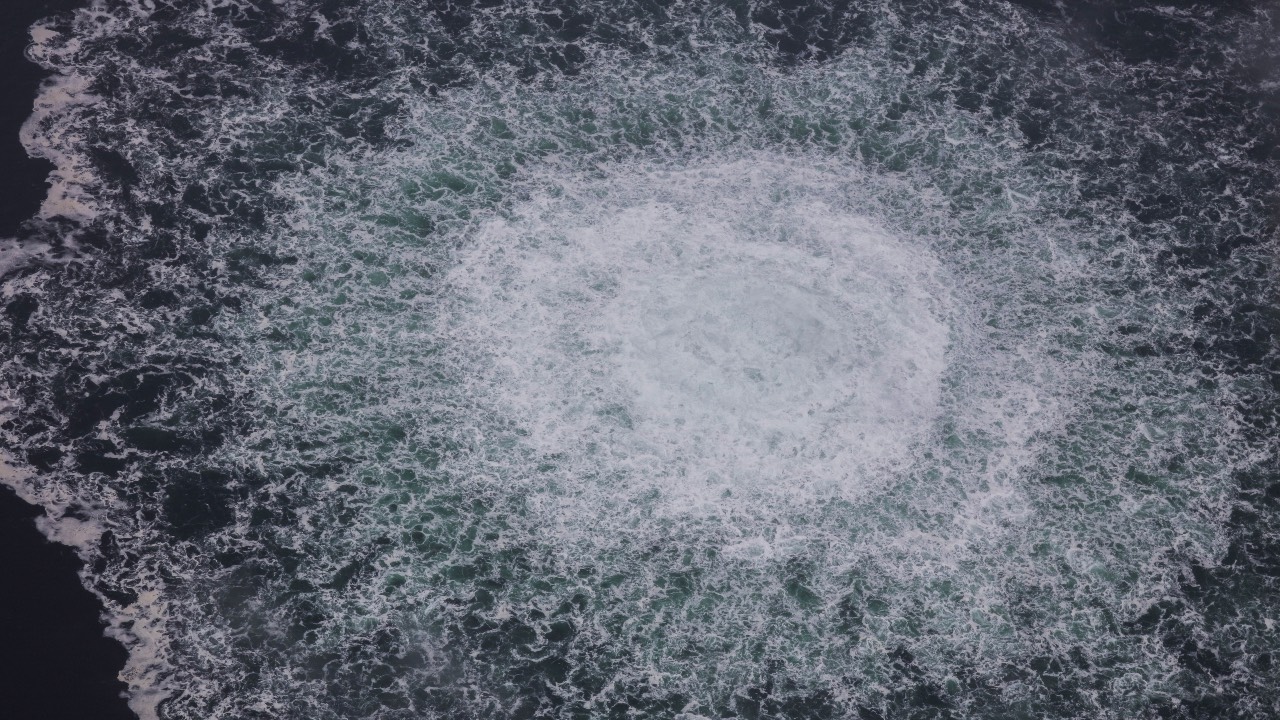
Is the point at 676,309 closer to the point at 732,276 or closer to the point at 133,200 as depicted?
the point at 732,276

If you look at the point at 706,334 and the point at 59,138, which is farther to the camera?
the point at 59,138

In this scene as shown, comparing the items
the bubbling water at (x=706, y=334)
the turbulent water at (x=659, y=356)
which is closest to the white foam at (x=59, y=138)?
the turbulent water at (x=659, y=356)

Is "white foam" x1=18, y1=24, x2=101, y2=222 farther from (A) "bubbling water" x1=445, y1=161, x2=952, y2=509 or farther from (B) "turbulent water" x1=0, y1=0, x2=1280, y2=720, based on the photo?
(A) "bubbling water" x1=445, y1=161, x2=952, y2=509

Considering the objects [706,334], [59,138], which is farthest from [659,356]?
[59,138]

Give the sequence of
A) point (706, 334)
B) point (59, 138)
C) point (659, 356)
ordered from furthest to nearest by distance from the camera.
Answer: point (59, 138), point (706, 334), point (659, 356)

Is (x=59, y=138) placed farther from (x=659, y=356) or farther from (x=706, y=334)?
(x=706, y=334)

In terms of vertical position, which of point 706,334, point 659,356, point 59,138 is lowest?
point 659,356

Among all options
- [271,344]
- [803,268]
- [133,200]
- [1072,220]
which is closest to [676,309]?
[803,268]
